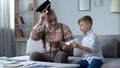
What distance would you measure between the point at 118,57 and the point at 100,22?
2.48 m

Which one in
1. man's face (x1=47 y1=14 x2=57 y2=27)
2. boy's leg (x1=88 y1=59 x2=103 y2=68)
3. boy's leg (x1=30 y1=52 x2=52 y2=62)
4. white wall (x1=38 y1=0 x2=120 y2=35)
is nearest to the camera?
boy's leg (x1=88 y1=59 x2=103 y2=68)

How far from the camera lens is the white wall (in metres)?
5.57

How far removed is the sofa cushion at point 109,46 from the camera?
3.15 m

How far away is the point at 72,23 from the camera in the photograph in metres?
5.74

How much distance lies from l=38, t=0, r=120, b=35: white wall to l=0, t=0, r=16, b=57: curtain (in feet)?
3.51

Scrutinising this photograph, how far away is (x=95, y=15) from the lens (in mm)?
5625

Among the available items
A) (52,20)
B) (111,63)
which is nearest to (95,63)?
(111,63)

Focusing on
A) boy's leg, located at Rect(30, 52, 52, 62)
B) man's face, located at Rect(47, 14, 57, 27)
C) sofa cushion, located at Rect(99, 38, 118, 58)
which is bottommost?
boy's leg, located at Rect(30, 52, 52, 62)

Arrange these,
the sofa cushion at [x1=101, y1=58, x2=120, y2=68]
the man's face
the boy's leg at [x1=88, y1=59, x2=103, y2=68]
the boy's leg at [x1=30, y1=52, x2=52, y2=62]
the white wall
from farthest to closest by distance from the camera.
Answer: the white wall < the man's face < the boy's leg at [x1=30, y1=52, x2=52, y2=62] < the sofa cushion at [x1=101, y1=58, x2=120, y2=68] < the boy's leg at [x1=88, y1=59, x2=103, y2=68]

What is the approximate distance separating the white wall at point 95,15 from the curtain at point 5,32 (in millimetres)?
1070

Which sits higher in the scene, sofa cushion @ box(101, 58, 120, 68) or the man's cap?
the man's cap

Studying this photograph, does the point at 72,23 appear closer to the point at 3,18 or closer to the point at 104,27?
the point at 104,27

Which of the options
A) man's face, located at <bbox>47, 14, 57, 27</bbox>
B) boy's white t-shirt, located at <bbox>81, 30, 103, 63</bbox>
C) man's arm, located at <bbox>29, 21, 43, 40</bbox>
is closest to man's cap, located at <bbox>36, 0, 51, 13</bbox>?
man's face, located at <bbox>47, 14, 57, 27</bbox>

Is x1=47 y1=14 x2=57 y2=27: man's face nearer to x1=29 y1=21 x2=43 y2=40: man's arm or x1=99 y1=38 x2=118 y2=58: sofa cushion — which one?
x1=29 y1=21 x2=43 y2=40: man's arm
